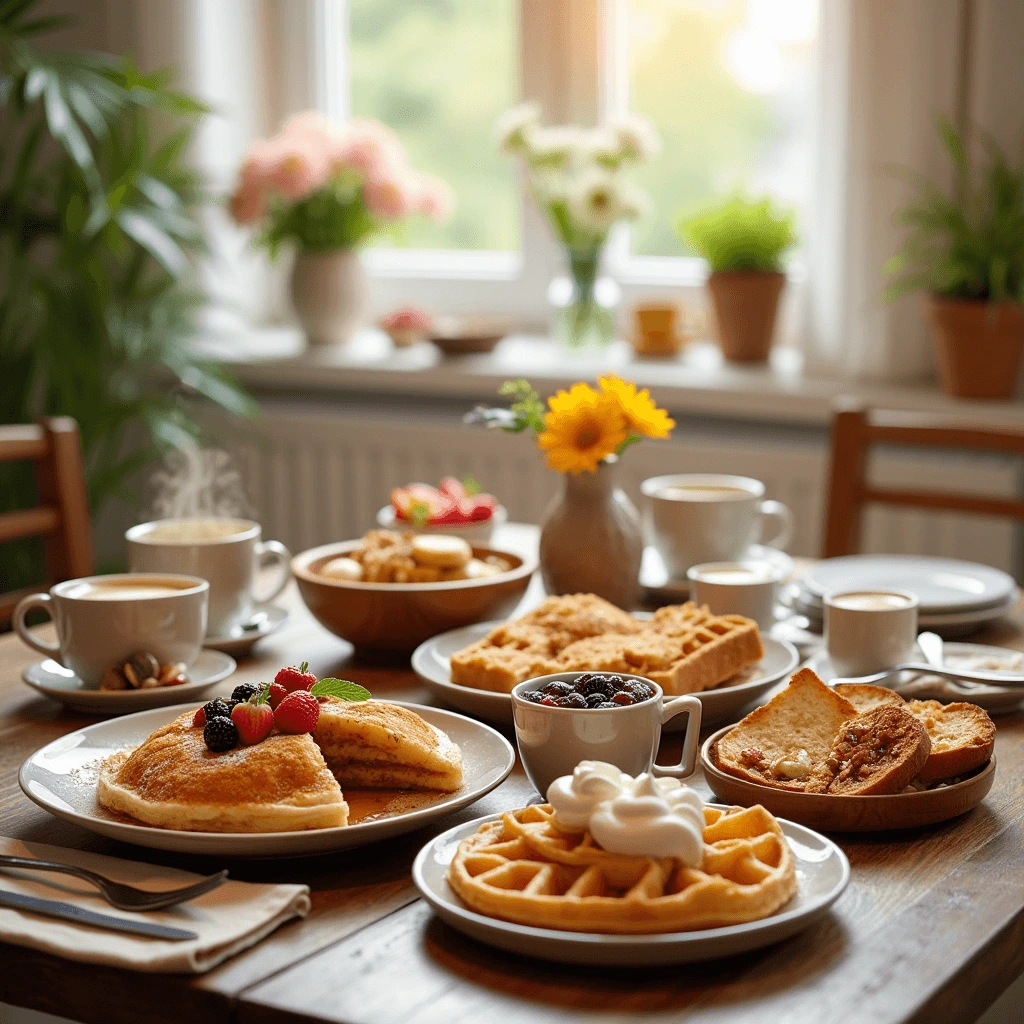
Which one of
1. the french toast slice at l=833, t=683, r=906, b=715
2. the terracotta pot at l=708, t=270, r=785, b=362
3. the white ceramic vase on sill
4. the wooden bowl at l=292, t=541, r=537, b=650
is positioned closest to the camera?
the french toast slice at l=833, t=683, r=906, b=715

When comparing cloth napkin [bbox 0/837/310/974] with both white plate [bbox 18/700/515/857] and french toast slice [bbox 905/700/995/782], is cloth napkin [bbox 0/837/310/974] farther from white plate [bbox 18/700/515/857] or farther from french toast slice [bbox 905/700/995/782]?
french toast slice [bbox 905/700/995/782]

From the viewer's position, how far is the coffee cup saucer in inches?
56.9

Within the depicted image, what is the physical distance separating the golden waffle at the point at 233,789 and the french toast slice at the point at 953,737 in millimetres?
430

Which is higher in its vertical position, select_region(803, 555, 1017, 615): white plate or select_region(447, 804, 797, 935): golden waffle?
select_region(447, 804, 797, 935): golden waffle

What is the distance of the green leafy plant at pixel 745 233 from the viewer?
9.60ft

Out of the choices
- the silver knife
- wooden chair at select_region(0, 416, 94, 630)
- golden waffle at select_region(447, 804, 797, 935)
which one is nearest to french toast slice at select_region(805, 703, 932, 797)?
golden waffle at select_region(447, 804, 797, 935)

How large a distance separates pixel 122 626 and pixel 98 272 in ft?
6.16

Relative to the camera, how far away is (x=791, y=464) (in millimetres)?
2840

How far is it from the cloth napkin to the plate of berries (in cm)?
3

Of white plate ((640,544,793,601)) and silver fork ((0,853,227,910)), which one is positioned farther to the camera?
white plate ((640,544,793,601))

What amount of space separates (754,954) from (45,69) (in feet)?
7.99

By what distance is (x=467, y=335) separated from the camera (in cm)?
321

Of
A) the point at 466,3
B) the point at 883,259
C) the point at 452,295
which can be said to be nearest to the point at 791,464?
the point at 883,259

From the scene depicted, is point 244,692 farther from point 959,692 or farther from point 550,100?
point 550,100
